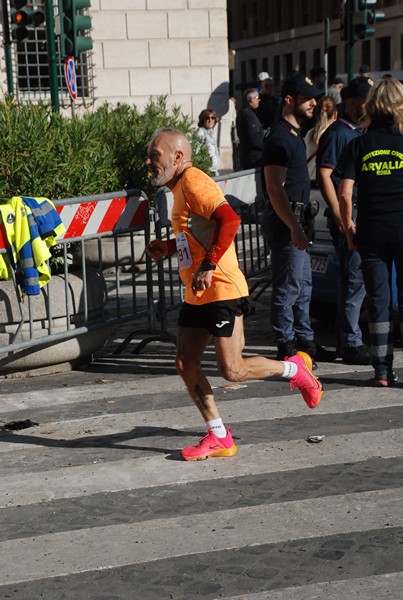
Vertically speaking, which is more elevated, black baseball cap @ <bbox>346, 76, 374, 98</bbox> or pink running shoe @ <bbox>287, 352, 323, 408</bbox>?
black baseball cap @ <bbox>346, 76, 374, 98</bbox>

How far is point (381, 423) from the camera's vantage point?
712 cm

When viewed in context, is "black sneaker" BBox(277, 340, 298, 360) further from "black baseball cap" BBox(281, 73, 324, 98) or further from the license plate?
"black baseball cap" BBox(281, 73, 324, 98)

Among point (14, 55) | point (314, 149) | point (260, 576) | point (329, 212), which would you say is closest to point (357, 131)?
point (329, 212)

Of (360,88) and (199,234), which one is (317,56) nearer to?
(360,88)

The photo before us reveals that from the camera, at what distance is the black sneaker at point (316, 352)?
8906 millimetres

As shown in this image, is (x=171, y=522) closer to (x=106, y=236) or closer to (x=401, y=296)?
(x=401, y=296)

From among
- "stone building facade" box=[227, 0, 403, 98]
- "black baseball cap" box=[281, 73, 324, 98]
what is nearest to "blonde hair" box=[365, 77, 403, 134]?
"black baseball cap" box=[281, 73, 324, 98]

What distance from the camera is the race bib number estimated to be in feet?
21.0

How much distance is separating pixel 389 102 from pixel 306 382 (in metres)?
1.99

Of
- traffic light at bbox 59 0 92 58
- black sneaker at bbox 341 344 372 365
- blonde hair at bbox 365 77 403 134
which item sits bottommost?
black sneaker at bbox 341 344 372 365

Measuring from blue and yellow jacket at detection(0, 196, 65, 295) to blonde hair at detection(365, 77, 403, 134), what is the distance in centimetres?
223

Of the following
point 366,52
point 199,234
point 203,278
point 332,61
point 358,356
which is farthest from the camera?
point 332,61

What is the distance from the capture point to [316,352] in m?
8.97

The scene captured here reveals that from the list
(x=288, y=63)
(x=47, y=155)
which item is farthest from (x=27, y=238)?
(x=288, y=63)
